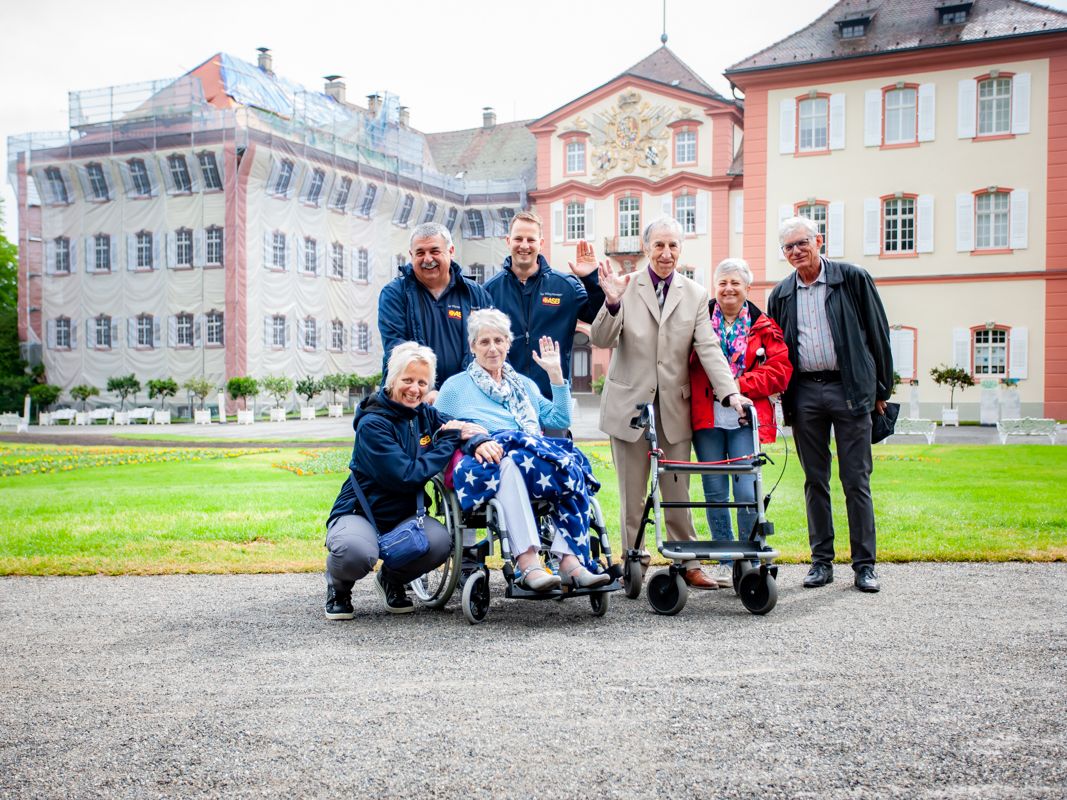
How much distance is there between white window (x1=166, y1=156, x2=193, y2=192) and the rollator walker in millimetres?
38444

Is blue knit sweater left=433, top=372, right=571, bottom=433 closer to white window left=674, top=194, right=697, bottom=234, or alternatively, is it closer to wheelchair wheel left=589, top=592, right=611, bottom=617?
wheelchair wheel left=589, top=592, right=611, bottom=617

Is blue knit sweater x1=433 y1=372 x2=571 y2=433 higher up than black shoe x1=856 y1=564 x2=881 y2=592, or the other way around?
blue knit sweater x1=433 y1=372 x2=571 y2=433

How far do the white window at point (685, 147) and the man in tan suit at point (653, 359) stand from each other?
40518mm

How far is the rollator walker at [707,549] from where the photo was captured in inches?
214

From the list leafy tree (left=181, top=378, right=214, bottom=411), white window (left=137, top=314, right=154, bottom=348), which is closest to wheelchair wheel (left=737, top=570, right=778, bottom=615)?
leafy tree (left=181, top=378, right=214, bottom=411)

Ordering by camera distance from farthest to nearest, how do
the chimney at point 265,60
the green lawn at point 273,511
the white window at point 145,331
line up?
1. the chimney at point 265,60
2. the white window at point 145,331
3. the green lawn at point 273,511

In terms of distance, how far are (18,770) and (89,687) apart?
→ 0.93m

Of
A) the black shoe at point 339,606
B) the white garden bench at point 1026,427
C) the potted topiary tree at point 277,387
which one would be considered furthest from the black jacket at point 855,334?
the potted topiary tree at point 277,387

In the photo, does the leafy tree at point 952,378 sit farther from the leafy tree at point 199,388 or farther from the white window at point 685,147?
the leafy tree at point 199,388

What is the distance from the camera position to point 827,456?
21.5 feet

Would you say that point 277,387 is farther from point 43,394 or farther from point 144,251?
point 43,394

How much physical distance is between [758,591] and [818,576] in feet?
3.40

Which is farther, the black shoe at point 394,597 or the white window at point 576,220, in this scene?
the white window at point 576,220

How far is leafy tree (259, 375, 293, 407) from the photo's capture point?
3988 centimetres
